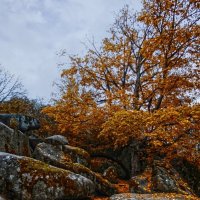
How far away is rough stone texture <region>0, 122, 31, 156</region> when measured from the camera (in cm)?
1180

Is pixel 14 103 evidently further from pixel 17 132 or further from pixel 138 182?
pixel 138 182

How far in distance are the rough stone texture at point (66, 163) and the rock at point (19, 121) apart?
1672mm

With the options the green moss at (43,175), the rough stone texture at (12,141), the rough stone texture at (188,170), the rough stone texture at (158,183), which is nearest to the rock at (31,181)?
the green moss at (43,175)

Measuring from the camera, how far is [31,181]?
29.4ft

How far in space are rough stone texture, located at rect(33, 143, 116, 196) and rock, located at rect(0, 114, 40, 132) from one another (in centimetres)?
167

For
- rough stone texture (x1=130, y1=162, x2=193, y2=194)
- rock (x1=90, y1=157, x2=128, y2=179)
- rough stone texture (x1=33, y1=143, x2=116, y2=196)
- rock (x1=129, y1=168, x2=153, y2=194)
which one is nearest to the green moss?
rough stone texture (x1=33, y1=143, x2=116, y2=196)

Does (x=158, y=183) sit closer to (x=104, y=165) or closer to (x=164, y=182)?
(x=164, y=182)

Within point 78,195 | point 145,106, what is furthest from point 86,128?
point 78,195

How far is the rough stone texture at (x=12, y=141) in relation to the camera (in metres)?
11.8

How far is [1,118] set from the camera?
14359 millimetres

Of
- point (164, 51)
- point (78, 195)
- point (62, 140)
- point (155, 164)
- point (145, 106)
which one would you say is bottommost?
point (78, 195)

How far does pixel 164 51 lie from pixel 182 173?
337 inches

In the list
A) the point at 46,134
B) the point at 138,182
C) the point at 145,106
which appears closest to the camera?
the point at 138,182

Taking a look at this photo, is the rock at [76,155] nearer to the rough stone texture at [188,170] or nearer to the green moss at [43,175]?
the green moss at [43,175]
